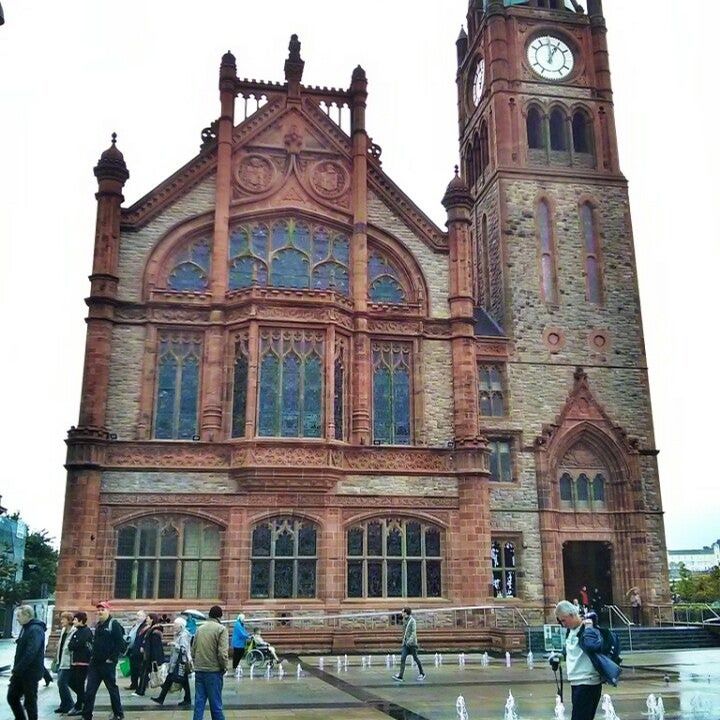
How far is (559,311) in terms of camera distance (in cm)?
3762

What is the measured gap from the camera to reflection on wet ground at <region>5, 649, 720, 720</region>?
14664mm

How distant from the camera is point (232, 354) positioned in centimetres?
3162

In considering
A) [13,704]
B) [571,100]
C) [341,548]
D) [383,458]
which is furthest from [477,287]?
[13,704]

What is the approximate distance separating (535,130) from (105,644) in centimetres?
3424

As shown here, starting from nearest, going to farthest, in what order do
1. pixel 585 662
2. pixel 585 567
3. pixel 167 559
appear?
1. pixel 585 662
2. pixel 167 559
3. pixel 585 567

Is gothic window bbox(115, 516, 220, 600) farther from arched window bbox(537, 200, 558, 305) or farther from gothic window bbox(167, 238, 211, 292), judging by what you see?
arched window bbox(537, 200, 558, 305)

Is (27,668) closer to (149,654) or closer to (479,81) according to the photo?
(149,654)

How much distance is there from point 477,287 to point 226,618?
20.4 meters

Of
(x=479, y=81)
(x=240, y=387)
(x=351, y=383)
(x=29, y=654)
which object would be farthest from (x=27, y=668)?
(x=479, y=81)

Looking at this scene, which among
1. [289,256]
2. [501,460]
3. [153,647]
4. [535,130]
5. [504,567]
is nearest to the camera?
[153,647]

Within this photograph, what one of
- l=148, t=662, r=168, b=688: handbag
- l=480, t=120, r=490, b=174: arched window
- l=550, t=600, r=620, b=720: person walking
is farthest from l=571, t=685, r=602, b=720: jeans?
l=480, t=120, r=490, b=174: arched window

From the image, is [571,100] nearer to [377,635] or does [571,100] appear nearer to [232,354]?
[232,354]

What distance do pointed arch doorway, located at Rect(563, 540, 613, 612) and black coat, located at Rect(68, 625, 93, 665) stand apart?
25178mm

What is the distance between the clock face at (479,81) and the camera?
145 ft
